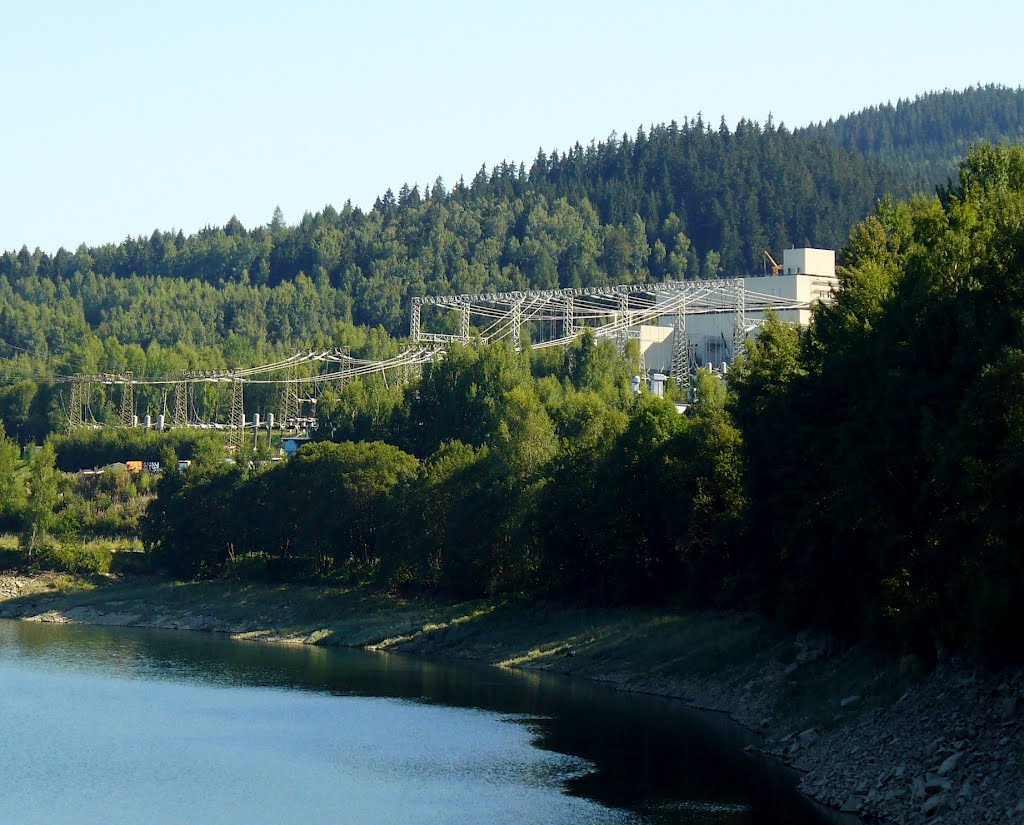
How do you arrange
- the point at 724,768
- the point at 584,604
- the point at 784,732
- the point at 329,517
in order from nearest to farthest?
the point at 724,768, the point at 784,732, the point at 584,604, the point at 329,517

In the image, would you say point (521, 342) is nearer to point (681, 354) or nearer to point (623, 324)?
point (623, 324)

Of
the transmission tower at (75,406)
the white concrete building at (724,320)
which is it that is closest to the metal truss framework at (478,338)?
the transmission tower at (75,406)

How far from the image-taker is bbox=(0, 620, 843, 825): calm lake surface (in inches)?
1446

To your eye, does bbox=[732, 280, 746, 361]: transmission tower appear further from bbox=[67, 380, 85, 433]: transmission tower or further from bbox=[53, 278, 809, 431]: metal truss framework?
bbox=[67, 380, 85, 433]: transmission tower

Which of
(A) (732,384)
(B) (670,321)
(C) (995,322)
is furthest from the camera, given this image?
(B) (670,321)

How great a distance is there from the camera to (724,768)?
4006 centimetres

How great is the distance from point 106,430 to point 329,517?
6375 cm

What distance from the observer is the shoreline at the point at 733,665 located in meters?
33.4

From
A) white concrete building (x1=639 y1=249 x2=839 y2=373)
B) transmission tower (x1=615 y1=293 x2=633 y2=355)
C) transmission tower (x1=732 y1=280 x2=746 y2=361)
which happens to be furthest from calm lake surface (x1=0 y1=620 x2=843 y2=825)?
white concrete building (x1=639 y1=249 x2=839 y2=373)

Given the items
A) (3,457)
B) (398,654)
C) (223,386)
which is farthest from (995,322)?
(223,386)

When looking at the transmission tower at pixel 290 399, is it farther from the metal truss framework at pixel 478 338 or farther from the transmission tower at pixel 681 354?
the transmission tower at pixel 681 354

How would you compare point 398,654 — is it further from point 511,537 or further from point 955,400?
point 955,400

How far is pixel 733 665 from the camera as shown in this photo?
51062 millimetres

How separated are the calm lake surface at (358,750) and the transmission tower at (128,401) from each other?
93749mm
